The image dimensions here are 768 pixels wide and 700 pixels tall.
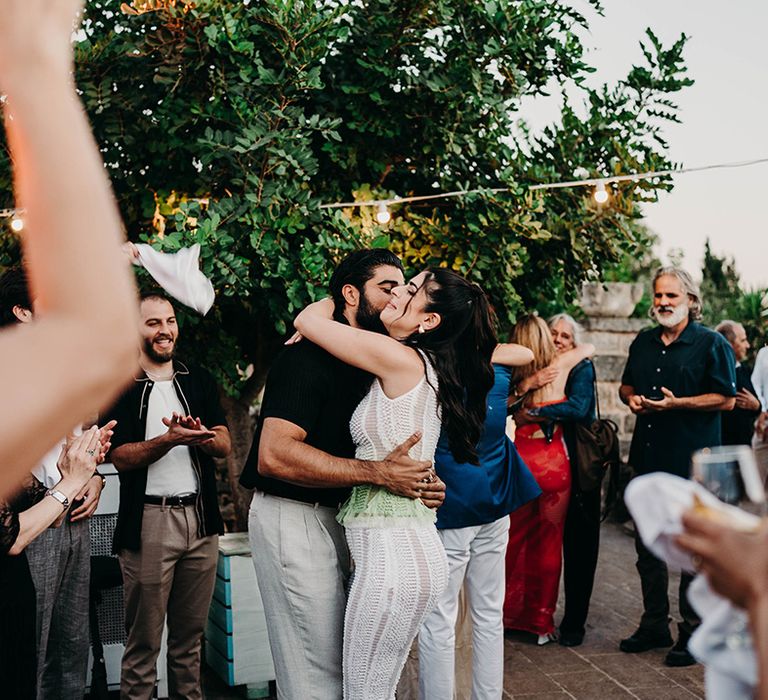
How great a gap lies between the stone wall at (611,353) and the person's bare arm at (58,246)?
909cm

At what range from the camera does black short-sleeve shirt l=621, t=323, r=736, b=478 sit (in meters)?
4.98

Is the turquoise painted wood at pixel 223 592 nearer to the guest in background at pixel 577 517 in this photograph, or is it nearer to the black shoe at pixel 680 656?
the guest in background at pixel 577 517

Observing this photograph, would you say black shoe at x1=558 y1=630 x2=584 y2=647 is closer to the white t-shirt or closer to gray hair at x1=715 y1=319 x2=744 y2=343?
the white t-shirt

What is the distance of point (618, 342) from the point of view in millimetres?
9578

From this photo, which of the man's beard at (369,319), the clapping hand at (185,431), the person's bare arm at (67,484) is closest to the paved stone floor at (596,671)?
the clapping hand at (185,431)

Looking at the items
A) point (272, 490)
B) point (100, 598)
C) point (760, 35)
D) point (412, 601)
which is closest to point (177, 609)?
point (100, 598)

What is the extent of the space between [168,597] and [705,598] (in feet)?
10.5

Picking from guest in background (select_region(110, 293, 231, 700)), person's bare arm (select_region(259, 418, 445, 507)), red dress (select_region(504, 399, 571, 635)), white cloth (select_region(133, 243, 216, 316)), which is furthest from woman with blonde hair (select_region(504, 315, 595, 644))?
white cloth (select_region(133, 243, 216, 316))

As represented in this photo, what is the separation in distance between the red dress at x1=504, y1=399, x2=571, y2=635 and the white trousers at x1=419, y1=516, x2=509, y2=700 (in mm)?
1468

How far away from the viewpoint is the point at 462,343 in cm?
310

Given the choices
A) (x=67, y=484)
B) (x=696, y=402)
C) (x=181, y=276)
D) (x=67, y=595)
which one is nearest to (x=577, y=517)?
(x=696, y=402)

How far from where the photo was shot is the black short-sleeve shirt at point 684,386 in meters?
4.98

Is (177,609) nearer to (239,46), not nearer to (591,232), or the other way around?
(239,46)

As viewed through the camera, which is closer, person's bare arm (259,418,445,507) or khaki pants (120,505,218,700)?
person's bare arm (259,418,445,507)
